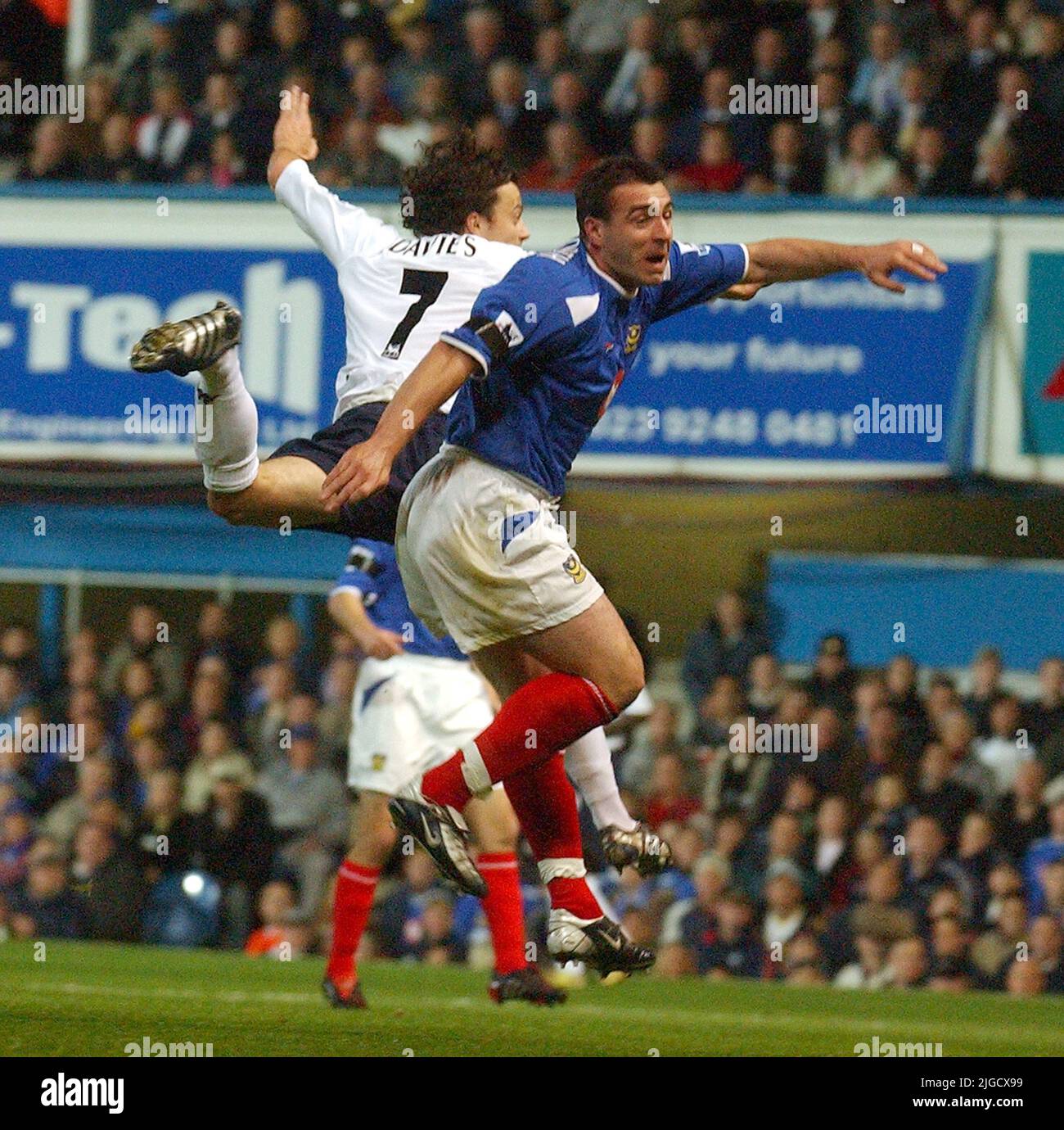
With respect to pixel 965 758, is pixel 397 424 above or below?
above

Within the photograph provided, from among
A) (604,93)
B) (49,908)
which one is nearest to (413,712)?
(49,908)

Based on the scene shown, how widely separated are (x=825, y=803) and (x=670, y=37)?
5.34m

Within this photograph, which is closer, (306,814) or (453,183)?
(453,183)

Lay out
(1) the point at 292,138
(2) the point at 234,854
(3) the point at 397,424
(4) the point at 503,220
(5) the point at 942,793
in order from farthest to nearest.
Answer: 1. (2) the point at 234,854
2. (5) the point at 942,793
3. (1) the point at 292,138
4. (4) the point at 503,220
5. (3) the point at 397,424

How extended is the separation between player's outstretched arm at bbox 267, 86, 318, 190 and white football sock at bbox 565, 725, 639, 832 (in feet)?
7.48

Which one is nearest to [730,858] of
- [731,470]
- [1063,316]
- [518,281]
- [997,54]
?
[731,470]

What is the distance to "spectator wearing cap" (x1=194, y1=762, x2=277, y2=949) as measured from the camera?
489 inches

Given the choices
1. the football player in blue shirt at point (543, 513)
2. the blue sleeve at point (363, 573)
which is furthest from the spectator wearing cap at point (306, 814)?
the football player in blue shirt at point (543, 513)

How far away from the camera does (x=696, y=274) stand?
6.64 meters

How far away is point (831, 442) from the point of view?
496 inches

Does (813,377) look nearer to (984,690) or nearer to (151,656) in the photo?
(984,690)

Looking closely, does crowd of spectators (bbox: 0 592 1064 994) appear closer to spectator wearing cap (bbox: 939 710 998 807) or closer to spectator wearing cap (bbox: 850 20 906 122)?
spectator wearing cap (bbox: 939 710 998 807)

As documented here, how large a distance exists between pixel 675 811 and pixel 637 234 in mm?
6349

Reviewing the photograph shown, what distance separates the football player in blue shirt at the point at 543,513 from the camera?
6.14 meters
